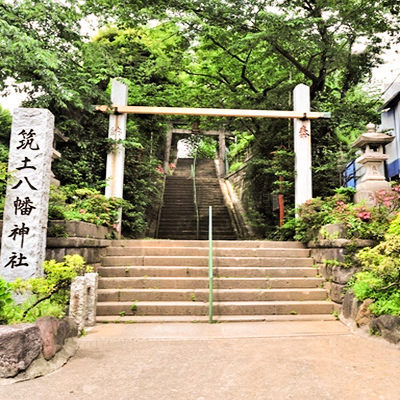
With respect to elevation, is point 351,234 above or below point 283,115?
below

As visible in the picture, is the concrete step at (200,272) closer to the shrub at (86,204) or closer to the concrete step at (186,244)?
the concrete step at (186,244)

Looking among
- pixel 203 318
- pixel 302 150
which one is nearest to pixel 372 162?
pixel 302 150

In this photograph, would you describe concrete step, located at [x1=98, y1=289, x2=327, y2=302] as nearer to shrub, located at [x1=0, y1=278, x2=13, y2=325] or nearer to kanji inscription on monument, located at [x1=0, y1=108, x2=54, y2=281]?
kanji inscription on monument, located at [x1=0, y1=108, x2=54, y2=281]

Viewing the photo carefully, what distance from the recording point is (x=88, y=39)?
25.8 feet

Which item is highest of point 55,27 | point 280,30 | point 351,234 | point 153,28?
point 153,28

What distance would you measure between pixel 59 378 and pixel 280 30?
896cm

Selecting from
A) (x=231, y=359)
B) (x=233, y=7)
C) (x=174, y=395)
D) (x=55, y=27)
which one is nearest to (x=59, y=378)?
(x=174, y=395)

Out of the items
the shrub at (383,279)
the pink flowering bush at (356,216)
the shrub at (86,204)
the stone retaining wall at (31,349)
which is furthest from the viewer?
the shrub at (86,204)

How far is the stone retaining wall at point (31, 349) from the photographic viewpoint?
9.18ft

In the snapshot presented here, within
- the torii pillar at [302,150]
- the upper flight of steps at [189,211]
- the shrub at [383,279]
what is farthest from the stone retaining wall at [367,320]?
the upper flight of steps at [189,211]

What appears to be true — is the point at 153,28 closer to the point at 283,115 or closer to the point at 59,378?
the point at 283,115

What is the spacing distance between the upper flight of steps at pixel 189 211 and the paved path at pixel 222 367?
7.26 metres

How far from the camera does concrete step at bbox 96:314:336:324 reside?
5.10 metres

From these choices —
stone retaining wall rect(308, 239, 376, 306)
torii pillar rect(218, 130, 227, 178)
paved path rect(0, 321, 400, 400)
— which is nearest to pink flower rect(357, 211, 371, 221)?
stone retaining wall rect(308, 239, 376, 306)
